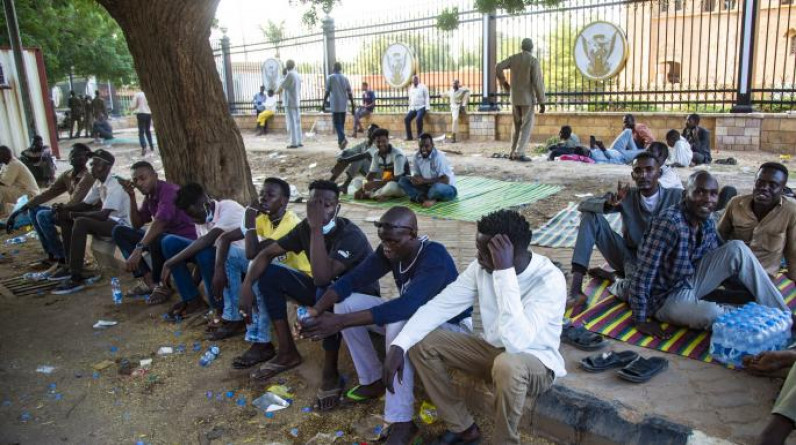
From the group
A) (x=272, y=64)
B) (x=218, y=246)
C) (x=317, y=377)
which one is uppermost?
(x=272, y=64)

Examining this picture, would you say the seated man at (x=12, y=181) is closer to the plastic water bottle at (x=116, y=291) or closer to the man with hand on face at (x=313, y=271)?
the plastic water bottle at (x=116, y=291)

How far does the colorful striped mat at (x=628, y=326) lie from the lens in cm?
362

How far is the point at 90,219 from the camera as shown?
19.7 ft

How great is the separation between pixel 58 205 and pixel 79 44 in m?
16.1

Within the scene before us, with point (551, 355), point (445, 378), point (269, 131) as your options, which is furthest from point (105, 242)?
point (269, 131)

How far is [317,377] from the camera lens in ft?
13.2

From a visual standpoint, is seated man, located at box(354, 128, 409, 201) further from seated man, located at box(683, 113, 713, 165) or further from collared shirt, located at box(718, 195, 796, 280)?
collared shirt, located at box(718, 195, 796, 280)

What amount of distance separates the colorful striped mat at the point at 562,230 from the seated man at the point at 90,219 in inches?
159

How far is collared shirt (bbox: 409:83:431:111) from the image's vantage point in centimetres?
1472

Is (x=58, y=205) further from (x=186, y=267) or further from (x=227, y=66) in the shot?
(x=227, y=66)

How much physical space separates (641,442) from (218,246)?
3026 mm

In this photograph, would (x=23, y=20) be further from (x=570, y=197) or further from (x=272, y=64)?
(x=570, y=197)

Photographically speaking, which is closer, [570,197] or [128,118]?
[570,197]

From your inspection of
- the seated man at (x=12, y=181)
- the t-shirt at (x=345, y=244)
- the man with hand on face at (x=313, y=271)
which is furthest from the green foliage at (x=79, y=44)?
the t-shirt at (x=345, y=244)
